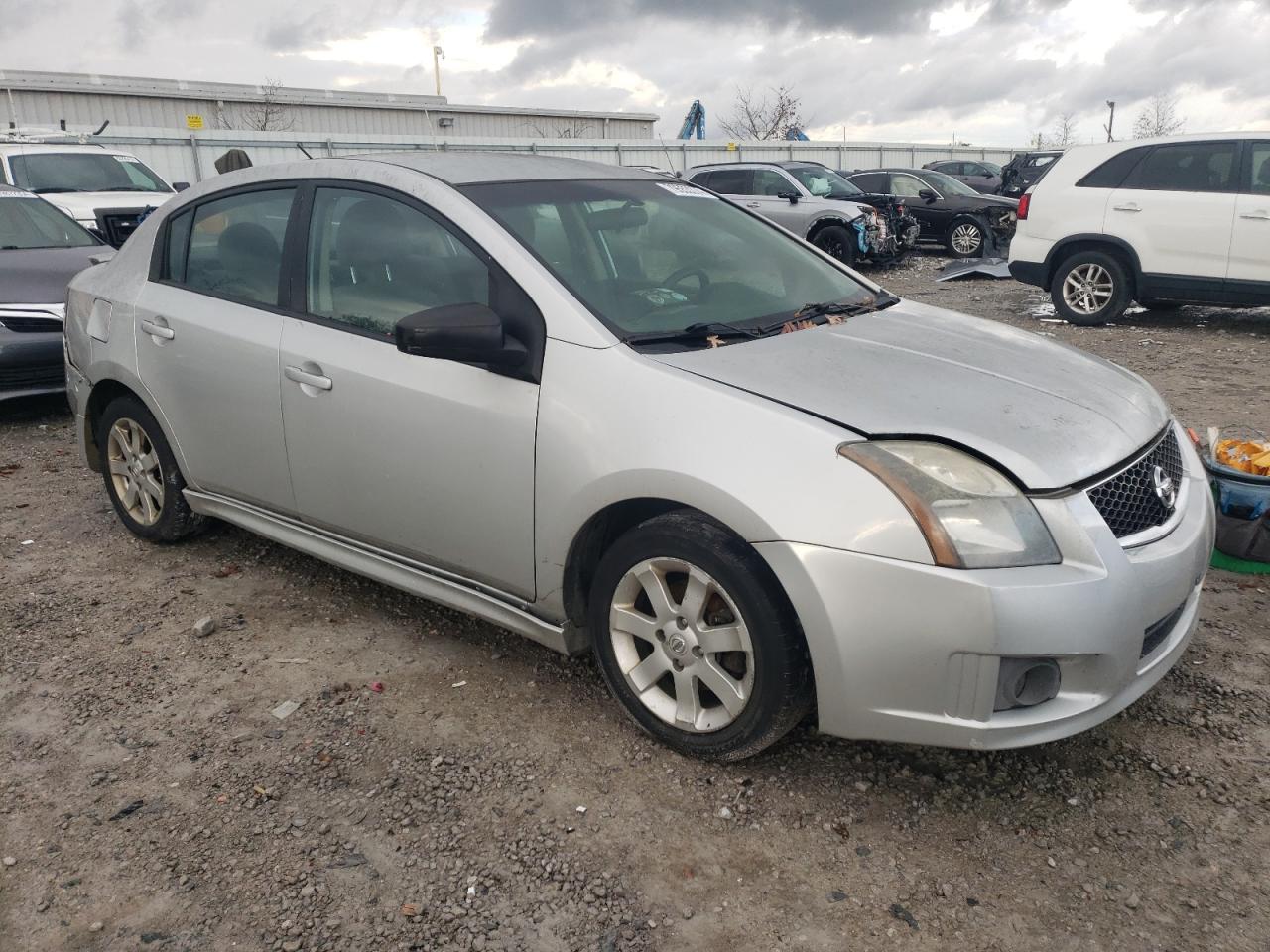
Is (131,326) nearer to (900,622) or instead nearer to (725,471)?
(725,471)

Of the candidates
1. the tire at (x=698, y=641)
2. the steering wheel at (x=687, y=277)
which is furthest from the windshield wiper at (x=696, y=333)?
the tire at (x=698, y=641)

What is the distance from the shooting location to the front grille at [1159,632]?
2.60 metres

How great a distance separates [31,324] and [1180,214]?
356 inches

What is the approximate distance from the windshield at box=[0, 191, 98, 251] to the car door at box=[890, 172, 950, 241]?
12.6m

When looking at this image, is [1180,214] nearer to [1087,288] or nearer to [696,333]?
[1087,288]

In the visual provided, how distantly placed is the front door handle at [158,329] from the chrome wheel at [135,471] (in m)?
0.46

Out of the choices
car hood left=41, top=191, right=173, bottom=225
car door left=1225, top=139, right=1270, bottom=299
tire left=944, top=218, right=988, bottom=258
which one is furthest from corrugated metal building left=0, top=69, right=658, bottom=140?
car door left=1225, top=139, right=1270, bottom=299

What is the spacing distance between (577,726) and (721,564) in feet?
2.76

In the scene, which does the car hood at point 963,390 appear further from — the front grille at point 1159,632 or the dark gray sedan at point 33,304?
the dark gray sedan at point 33,304

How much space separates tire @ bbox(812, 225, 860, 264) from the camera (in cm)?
1448

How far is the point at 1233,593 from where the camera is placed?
3.92 m

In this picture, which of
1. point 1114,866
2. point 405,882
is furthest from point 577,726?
point 1114,866

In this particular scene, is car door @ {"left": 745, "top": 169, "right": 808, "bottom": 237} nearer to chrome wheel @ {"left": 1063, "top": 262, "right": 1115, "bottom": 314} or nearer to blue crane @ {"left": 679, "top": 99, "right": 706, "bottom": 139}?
chrome wheel @ {"left": 1063, "top": 262, "right": 1115, "bottom": 314}

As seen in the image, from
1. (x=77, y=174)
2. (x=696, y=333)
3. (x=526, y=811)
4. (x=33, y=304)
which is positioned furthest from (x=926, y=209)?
(x=526, y=811)
